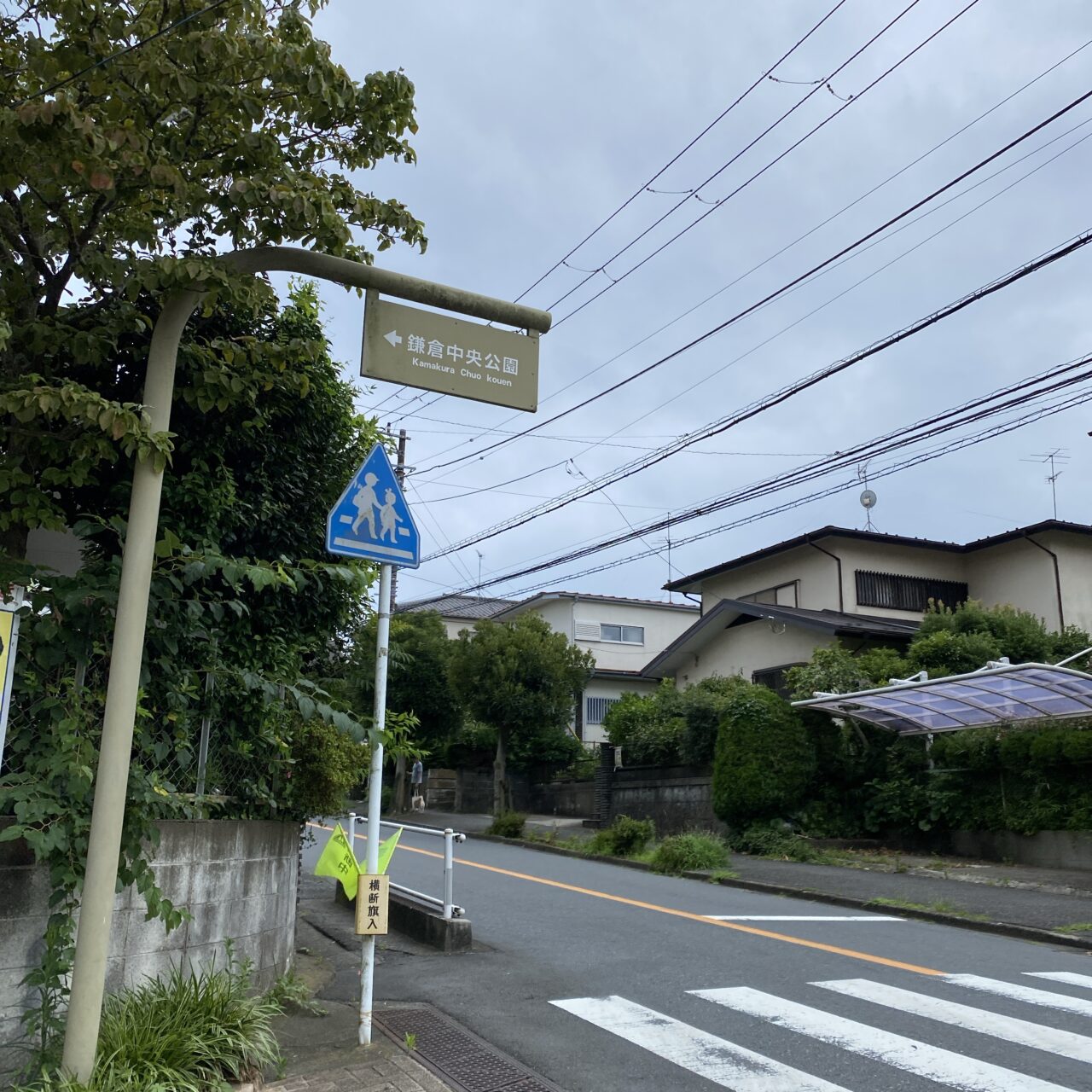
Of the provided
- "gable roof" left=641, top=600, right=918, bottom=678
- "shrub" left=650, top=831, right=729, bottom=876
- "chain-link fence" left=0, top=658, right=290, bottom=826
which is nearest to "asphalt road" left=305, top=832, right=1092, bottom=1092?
"chain-link fence" left=0, top=658, right=290, bottom=826

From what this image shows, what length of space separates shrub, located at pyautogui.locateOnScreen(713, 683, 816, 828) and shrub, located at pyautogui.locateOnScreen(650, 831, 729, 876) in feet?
6.28

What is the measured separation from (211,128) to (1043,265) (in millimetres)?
8252

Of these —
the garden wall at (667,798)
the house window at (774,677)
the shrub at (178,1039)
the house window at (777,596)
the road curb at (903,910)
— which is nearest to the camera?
the shrub at (178,1039)

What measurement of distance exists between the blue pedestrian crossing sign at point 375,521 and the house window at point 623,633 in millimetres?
34211

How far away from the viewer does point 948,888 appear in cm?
1350

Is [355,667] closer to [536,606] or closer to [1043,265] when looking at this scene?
[1043,265]

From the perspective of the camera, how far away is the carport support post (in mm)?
5406

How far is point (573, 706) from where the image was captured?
29.5m

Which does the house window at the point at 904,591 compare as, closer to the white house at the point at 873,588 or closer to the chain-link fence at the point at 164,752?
the white house at the point at 873,588

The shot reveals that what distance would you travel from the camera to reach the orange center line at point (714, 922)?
852 centimetres

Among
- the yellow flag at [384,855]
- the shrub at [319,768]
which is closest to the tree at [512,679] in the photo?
the shrub at [319,768]

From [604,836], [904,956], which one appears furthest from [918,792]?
[904,956]

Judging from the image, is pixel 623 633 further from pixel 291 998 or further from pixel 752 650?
pixel 291 998

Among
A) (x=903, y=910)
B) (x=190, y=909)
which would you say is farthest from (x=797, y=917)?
(x=190, y=909)
